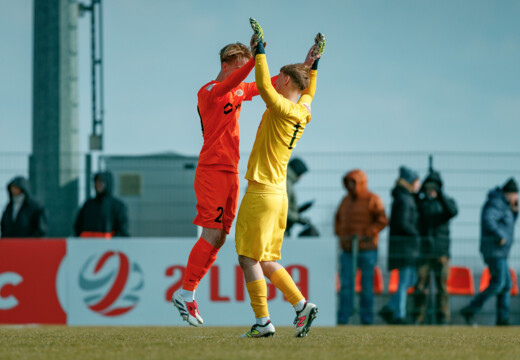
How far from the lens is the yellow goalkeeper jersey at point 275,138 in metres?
6.11

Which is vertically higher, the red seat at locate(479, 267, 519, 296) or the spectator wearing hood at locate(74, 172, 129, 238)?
the spectator wearing hood at locate(74, 172, 129, 238)

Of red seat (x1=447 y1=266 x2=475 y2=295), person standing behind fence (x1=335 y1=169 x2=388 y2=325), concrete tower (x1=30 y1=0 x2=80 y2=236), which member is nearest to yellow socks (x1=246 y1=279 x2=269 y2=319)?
person standing behind fence (x1=335 y1=169 x2=388 y2=325)

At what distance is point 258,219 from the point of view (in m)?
6.07

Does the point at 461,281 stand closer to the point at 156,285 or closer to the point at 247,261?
the point at 156,285

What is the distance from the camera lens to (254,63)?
6.21 meters

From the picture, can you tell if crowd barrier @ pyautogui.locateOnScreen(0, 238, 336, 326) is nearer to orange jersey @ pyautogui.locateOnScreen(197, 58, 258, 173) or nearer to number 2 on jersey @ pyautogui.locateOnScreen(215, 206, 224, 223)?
number 2 on jersey @ pyautogui.locateOnScreen(215, 206, 224, 223)

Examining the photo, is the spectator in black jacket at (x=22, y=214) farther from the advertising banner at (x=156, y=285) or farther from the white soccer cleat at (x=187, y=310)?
the white soccer cleat at (x=187, y=310)

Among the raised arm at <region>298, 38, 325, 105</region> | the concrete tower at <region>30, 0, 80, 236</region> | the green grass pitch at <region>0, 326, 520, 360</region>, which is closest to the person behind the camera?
the green grass pitch at <region>0, 326, 520, 360</region>

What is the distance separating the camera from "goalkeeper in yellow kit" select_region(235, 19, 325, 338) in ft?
19.9

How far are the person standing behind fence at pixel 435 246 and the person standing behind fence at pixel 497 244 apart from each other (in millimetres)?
443

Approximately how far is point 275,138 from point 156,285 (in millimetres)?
5606

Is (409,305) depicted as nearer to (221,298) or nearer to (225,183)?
(221,298)

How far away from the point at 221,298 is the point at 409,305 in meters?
2.65

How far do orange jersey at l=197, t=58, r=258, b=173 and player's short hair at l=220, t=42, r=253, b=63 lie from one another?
198 millimetres
